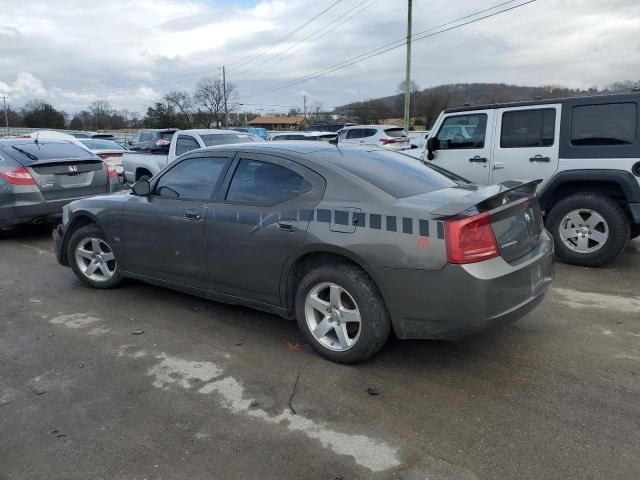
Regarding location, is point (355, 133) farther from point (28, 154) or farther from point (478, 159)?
point (28, 154)

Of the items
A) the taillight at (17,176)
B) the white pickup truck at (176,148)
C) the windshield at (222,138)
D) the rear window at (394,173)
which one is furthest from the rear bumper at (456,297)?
the windshield at (222,138)

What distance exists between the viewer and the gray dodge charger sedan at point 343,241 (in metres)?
3.24

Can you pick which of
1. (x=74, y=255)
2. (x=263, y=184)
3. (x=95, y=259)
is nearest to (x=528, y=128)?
(x=263, y=184)

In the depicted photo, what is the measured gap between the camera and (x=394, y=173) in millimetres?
3990

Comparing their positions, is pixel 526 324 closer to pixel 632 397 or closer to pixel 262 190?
pixel 632 397

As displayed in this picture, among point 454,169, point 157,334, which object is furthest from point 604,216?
point 157,334

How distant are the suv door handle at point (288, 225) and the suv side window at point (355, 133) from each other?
17.3 m

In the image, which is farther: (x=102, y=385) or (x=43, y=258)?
(x=43, y=258)

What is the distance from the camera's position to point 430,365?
3.70 metres

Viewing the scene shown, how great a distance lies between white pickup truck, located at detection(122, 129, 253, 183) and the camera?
427 inches

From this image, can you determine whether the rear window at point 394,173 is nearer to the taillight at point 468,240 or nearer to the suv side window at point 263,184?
the suv side window at point 263,184

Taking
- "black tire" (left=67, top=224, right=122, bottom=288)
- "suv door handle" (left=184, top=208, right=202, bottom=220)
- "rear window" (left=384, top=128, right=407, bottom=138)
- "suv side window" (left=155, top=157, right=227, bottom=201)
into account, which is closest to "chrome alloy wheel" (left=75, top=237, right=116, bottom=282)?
"black tire" (left=67, top=224, right=122, bottom=288)

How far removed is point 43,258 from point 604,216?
712 centimetres

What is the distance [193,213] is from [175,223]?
0.24 meters
